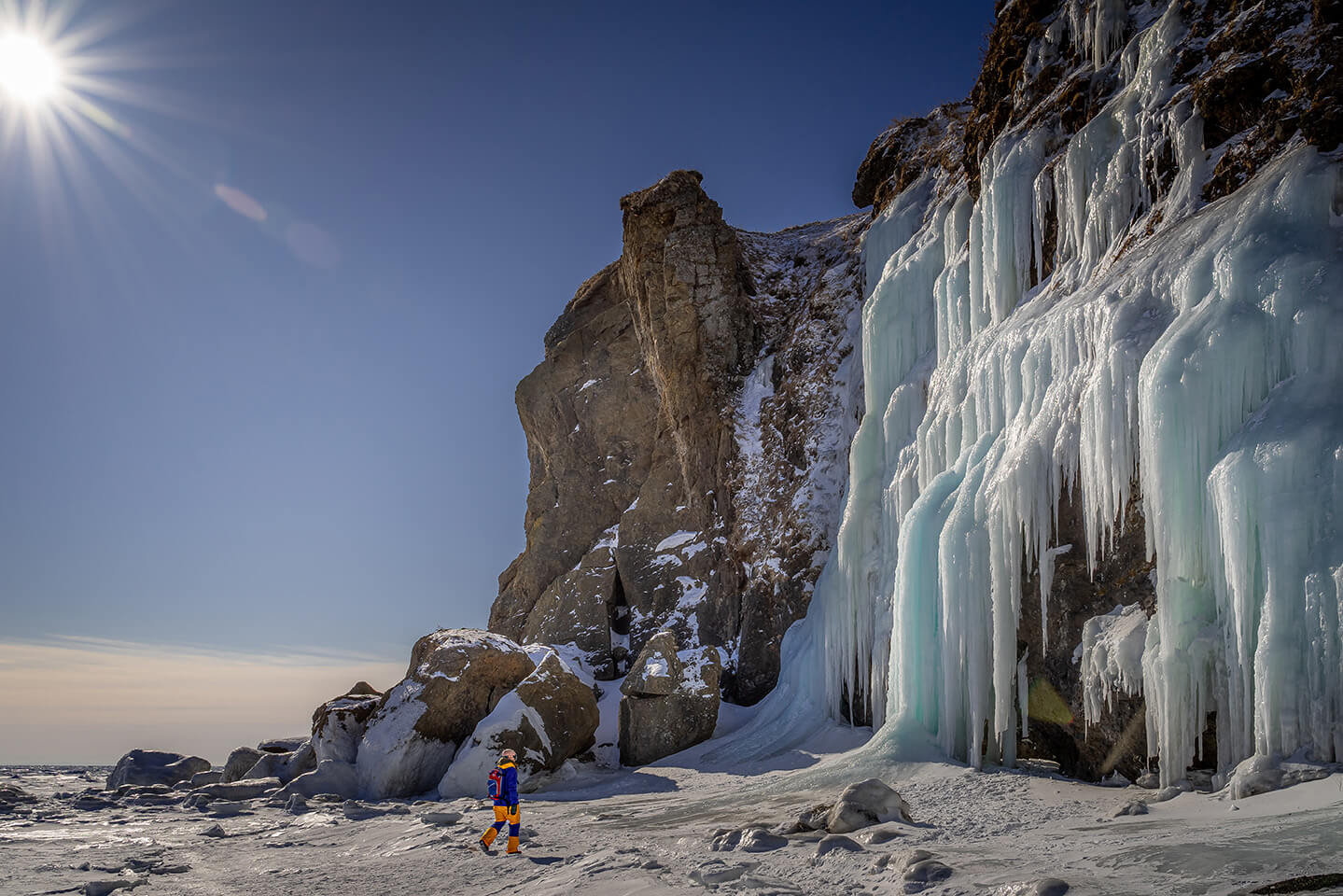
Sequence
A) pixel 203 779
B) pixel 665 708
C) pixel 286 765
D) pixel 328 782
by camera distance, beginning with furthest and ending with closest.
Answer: pixel 203 779 → pixel 286 765 → pixel 665 708 → pixel 328 782

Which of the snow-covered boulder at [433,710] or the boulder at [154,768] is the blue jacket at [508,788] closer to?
the snow-covered boulder at [433,710]

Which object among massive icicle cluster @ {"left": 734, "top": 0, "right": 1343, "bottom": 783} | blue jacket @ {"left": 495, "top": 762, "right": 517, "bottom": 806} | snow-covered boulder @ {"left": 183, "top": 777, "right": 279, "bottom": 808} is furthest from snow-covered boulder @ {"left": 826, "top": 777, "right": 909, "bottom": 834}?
snow-covered boulder @ {"left": 183, "top": 777, "right": 279, "bottom": 808}

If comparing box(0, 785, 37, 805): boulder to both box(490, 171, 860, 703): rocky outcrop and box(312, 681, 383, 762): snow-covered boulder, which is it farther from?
box(490, 171, 860, 703): rocky outcrop

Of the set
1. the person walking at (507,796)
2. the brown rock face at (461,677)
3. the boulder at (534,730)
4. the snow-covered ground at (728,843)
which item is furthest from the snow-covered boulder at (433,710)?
the person walking at (507,796)

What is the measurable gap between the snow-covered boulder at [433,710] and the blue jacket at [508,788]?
318 inches

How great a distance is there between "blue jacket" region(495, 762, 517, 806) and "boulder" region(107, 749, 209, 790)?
17537 millimetres

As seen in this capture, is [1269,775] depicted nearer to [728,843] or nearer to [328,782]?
[728,843]

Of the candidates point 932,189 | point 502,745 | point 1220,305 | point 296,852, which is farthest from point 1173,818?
point 932,189

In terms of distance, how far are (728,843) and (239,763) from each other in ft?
57.2

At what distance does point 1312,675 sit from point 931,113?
1873 cm

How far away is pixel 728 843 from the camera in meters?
7.95

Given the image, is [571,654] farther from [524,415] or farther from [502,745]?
[524,415]

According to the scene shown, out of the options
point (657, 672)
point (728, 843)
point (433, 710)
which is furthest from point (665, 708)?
point (728, 843)

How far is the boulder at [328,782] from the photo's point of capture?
1648 cm
